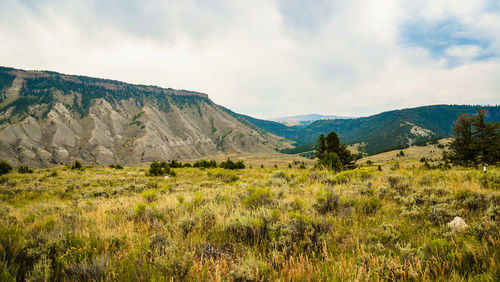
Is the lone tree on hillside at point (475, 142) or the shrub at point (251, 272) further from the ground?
the lone tree on hillside at point (475, 142)

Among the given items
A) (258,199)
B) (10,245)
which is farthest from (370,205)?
(10,245)

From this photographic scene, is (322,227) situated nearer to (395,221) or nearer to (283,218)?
(283,218)

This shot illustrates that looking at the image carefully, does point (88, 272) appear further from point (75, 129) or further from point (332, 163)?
point (75, 129)

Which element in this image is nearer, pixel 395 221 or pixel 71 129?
pixel 395 221

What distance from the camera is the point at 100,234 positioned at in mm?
3691

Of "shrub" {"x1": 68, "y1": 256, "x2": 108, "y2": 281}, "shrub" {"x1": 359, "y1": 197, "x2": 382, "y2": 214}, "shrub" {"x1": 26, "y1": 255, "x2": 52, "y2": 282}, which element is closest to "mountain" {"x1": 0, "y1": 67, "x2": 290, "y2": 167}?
"shrub" {"x1": 26, "y1": 255, "x2": 52, "y2": 282}

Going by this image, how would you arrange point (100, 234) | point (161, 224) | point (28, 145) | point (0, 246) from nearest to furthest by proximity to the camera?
1. point (0, 246)
2. point (100, 234)
3. point (161, 224)
4. point (28, 145)

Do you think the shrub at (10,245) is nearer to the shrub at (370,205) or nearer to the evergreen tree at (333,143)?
the shrub at (370,205)

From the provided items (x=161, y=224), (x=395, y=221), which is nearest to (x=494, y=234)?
(x=395, y=221)

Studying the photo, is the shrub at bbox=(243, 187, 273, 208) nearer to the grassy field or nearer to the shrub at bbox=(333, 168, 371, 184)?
the grassy field

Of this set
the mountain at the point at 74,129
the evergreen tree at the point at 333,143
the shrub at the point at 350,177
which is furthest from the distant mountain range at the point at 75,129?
the shrub at the point at 350,177

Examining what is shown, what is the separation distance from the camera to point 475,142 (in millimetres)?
22094

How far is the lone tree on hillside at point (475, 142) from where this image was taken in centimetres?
2105

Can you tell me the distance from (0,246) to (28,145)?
164672mm
